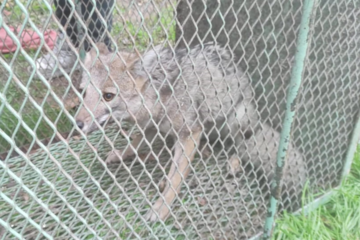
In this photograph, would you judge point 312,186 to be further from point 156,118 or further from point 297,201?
point 156,118

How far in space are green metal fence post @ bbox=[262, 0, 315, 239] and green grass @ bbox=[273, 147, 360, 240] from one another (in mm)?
229

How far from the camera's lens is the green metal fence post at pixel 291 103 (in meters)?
1.87

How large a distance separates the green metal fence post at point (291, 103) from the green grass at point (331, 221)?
229 millimetres

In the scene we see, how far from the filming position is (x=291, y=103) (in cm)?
206

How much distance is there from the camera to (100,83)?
2.19 meters

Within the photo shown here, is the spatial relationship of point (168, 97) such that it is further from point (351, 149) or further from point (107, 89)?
point (351, 149)

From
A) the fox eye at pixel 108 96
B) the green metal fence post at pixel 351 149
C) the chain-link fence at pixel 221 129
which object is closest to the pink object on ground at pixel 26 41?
the chain-link fence at pixel 221 129

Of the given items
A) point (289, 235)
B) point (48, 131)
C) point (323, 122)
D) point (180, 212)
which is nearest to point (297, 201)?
point (289, 235)

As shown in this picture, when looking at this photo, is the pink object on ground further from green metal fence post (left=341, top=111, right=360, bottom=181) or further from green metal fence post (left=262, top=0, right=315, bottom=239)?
green metal fence post (left=341, top=111, right=360, bottom=181)

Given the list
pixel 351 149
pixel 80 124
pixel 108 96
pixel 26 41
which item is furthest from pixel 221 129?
pixel 26 41

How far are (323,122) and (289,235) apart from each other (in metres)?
0.93

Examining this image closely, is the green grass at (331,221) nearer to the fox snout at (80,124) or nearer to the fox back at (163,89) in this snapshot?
the fox back at (163,89)

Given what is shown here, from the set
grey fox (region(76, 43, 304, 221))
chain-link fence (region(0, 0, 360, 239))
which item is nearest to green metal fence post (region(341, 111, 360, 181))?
chain-link fence (region(0, 0, 360, 239))

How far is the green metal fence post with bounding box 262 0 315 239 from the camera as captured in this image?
73.7 inches
